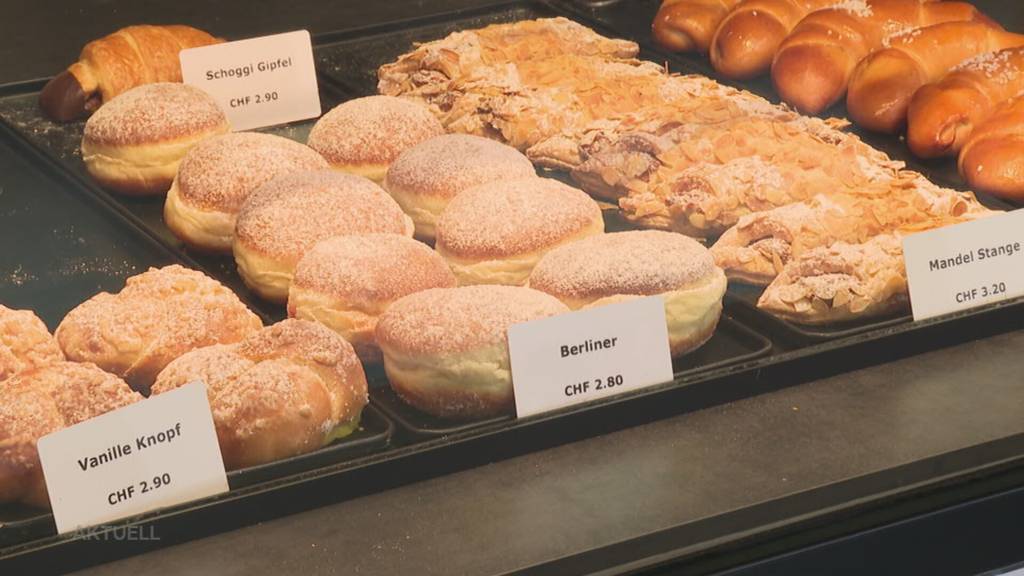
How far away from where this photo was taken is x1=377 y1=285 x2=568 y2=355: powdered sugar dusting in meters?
1.65

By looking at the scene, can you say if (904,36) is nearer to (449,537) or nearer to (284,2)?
(284,2)

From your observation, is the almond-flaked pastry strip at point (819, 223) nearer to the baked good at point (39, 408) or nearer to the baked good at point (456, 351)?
the baked good at point (456, 351)

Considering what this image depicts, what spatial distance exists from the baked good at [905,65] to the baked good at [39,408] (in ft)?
4.84

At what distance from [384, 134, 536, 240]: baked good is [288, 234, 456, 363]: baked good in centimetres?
24

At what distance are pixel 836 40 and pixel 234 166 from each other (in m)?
1.16

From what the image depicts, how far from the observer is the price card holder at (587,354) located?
162cm

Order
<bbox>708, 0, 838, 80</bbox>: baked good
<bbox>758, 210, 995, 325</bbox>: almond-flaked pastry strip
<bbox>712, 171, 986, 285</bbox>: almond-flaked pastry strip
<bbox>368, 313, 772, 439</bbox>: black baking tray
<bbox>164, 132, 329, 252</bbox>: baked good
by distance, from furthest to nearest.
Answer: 1. <bbox>708, 0, 838, 80</bbox>: baked good
2. <bbox>164, 132, 329, 252</bbox>: baked good
3. <bbox>712, 171, 986, 285</bbox>: almond-flaked pastry strip
4. <bbox>758, 210, 995, 325</bbox>: almond-flaked pastry strip
5. <bbox>368, 313, 772, 439</bbox>: black baking tray

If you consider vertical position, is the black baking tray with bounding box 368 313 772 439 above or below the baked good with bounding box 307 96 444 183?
below

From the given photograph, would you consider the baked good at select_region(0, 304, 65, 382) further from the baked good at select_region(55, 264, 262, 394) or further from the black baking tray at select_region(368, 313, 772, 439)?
the black baking tray at select_region(368, 313, 772, 439)

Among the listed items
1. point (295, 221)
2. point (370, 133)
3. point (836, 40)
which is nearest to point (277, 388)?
point (295, 221)

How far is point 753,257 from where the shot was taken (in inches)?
77.9

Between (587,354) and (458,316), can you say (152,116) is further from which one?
(587,354)

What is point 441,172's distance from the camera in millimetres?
2135

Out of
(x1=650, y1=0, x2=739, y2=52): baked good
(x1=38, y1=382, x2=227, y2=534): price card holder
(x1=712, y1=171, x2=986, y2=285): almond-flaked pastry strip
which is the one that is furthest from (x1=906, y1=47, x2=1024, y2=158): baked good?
(x1=38, y1=382, x2=227, y2=534): price card holder
